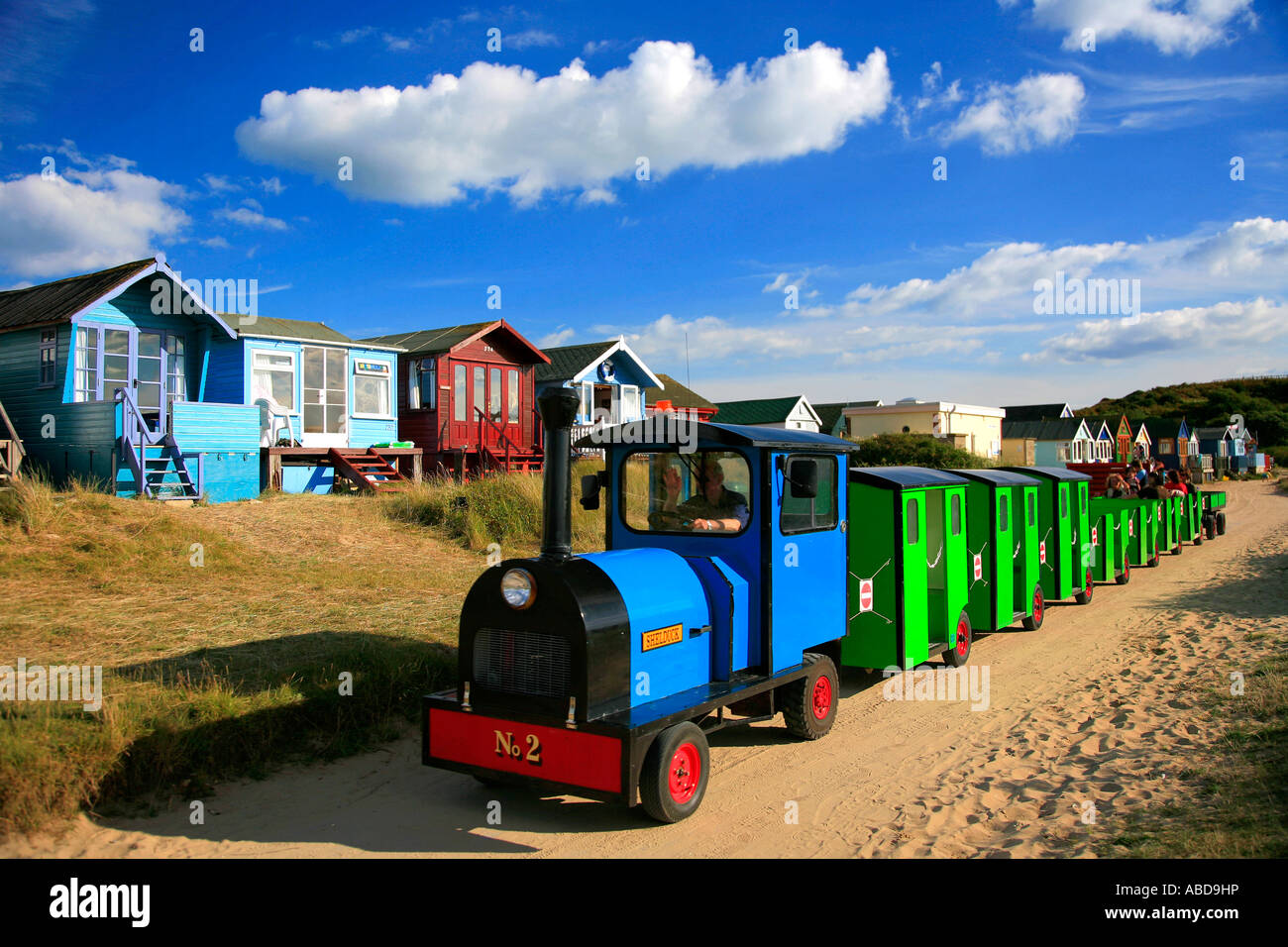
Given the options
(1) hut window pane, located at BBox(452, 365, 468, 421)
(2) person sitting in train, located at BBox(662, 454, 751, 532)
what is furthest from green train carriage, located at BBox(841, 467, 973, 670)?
(1) hut window pane, located at BBox(452, 365, 468, 421)

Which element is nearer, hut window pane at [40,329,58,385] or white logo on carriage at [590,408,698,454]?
white logo on carriage at [590,408,698,454]

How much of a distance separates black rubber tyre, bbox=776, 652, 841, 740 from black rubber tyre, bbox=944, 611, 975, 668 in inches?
101

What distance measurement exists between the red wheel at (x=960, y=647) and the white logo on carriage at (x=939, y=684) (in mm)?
106

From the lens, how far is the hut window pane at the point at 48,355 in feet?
55.7

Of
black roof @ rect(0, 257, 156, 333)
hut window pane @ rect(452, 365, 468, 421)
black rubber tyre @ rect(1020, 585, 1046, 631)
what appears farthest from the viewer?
hut window pane @ rect(452, 365, 468, 421)

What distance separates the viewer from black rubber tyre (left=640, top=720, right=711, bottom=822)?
482 centimetres

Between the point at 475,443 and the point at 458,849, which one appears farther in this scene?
the point at 475,443

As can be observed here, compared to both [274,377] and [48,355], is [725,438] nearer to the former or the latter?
[274,377]

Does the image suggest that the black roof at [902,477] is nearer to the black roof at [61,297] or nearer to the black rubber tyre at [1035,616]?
the black rubber tyre at [1035,616]

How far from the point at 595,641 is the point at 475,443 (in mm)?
20848

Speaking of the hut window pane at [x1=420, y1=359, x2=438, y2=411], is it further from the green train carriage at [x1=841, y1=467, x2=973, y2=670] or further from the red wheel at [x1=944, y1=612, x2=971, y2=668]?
the green train carriage at [x1=841, y1=467, x2=973, y2=670]
